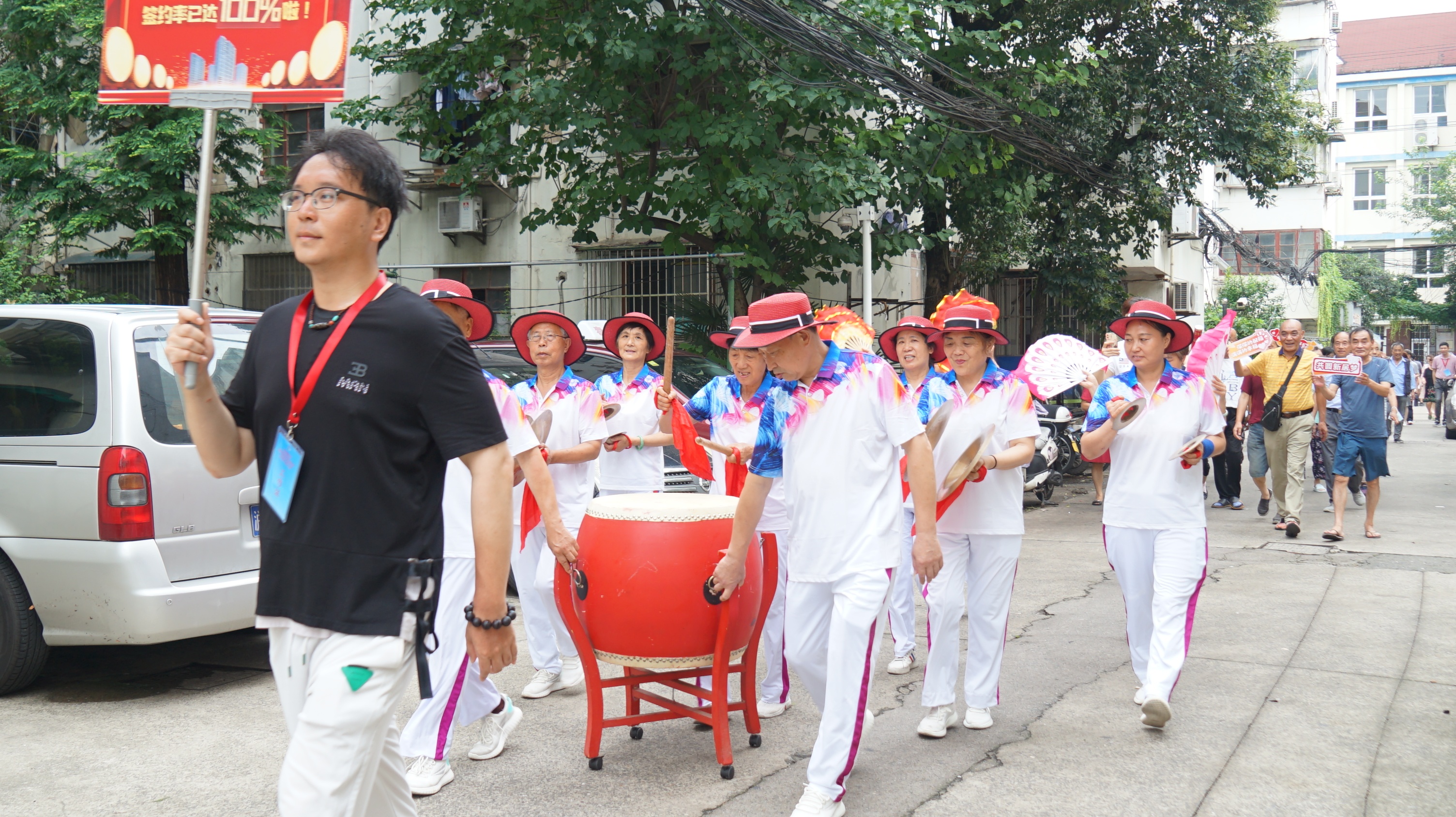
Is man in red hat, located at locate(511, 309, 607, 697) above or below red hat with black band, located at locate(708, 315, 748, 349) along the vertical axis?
below

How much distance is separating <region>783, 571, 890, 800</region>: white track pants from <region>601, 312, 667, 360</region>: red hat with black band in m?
2.68

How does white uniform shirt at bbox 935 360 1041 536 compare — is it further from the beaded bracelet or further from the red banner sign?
the red banner sign

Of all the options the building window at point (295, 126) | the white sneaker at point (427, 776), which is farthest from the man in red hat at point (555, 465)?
the building window at point (295, 126)

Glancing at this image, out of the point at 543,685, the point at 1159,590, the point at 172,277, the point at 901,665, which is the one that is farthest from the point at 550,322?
the point at 172,277

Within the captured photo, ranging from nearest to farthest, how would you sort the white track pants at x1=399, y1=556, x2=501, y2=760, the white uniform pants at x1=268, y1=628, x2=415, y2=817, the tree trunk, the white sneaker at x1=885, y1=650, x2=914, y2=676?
the white uniform pants at x1=268, y1=628, x2=415, y2=817, the white track pants at x1=399, y1=556, x2=501, y2=760, the white sneaker at x1=885, y1=650, x2=914, y2=676, the tree trunk

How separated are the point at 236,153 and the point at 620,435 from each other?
1379 centimetres

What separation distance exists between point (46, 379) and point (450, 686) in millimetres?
2614

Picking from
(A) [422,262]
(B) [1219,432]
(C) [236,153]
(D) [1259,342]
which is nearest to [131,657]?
(B) [1219,432]

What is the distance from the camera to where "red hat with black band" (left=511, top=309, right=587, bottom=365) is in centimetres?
565

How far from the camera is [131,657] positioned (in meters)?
6.30

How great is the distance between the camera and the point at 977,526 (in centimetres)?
515

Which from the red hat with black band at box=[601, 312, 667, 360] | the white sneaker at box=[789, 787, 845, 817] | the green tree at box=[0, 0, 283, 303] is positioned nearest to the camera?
the white sneaker at box=[789, 787, 845, 817]

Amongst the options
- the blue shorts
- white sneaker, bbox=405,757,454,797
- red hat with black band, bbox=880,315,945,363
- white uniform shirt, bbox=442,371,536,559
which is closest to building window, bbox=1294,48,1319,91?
the blue shorts

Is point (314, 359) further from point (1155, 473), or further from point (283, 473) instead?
point (1155, 473)
